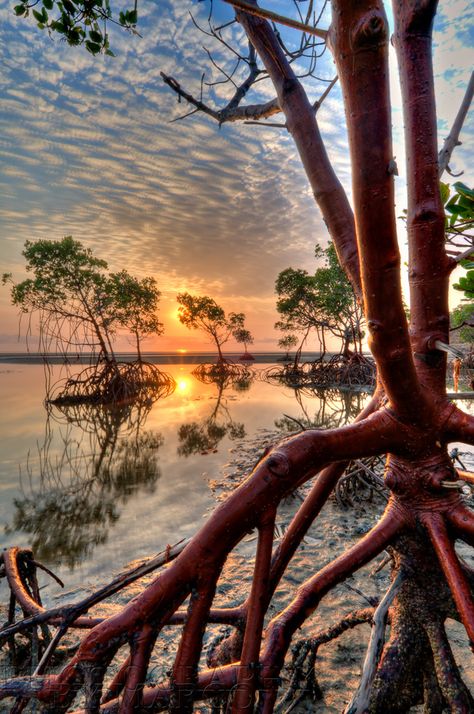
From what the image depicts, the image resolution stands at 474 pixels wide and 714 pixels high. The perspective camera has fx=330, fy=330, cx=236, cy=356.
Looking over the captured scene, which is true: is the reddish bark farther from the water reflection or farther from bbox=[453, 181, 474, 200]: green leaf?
the water reflection

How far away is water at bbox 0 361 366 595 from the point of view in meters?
3.66

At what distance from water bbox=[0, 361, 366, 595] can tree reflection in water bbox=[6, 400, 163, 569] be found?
0.01m

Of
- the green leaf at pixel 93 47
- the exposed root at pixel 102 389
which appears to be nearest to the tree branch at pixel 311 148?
the green leaf at pixel 93 47

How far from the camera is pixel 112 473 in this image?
600 cm

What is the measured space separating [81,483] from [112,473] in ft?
1.86

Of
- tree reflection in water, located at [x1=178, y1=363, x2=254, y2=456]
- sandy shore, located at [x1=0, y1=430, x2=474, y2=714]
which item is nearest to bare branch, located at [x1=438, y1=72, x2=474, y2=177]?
sandy shore, located at [x1=0, y1=430, x2=474, y2=714]

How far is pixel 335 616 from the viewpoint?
7.68 feet

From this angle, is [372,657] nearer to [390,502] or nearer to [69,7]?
[390,502]

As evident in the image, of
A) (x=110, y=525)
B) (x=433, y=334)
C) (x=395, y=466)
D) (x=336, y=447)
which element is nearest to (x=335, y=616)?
(x=395, y=466)

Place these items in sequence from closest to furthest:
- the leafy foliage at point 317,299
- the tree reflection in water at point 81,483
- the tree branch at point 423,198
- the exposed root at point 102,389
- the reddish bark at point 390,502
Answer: the reddish bark at point 390,502
the tree branch at point 423,198
the tree reflection in water at point 81,483
the exposed root at point 102,389
the leafy foliage at point 317,299

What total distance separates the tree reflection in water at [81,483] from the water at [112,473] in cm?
1

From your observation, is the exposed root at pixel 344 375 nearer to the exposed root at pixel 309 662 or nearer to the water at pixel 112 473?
the water at pixel 112 473

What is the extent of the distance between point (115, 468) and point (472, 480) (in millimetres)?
5978

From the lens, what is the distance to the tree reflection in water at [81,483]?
3.79m
